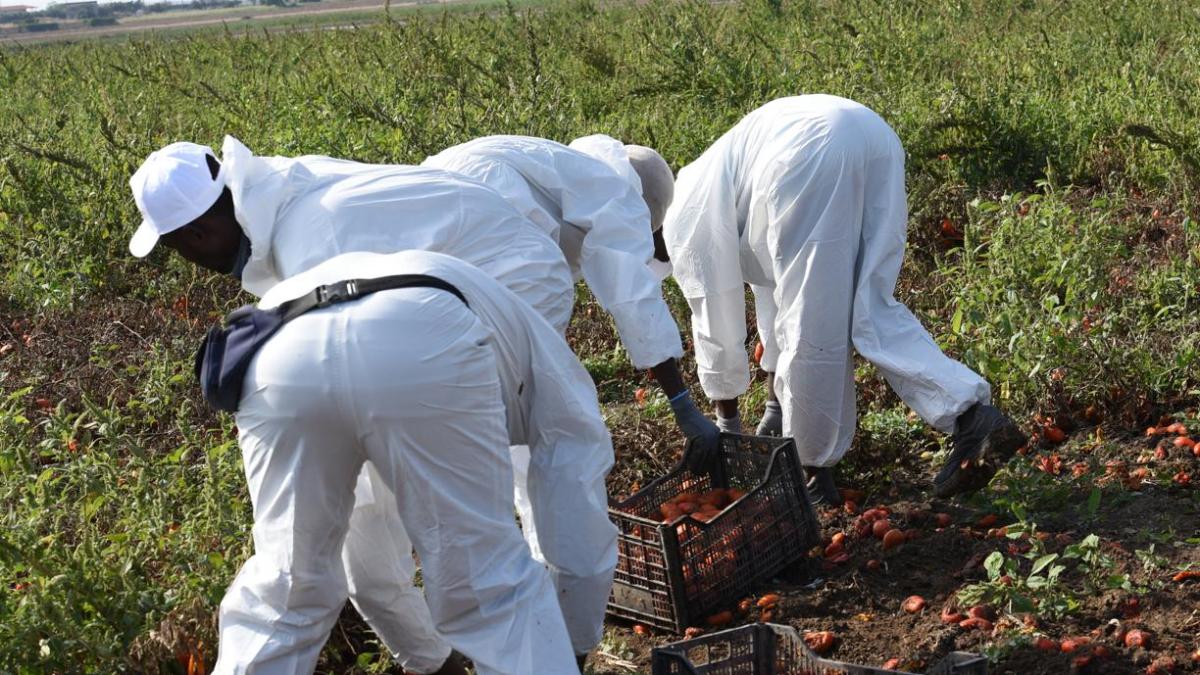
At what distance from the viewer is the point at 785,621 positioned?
3695 millimetres

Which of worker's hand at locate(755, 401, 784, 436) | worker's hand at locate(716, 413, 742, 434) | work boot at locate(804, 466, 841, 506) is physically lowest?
work boot at locate(804, 466, 841, 506)

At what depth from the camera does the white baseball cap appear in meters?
2.91

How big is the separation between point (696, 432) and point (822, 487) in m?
0.60

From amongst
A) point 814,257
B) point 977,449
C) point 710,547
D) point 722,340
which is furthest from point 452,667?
point 977,449

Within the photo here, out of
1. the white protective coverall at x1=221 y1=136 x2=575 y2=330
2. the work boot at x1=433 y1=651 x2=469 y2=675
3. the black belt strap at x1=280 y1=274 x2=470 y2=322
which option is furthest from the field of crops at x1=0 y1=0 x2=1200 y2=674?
the black belt strap at x1=280 y1=274 x2=470 y2=322

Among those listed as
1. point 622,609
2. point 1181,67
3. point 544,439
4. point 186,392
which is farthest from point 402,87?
point 544,439

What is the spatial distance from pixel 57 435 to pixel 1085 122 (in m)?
4.83

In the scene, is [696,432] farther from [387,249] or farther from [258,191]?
[258,191]

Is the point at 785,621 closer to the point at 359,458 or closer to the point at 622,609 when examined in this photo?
the point at 622,609

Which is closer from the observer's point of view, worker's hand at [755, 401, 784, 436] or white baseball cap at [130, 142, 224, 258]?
white baseball cap at [130, 142, 224, 258]

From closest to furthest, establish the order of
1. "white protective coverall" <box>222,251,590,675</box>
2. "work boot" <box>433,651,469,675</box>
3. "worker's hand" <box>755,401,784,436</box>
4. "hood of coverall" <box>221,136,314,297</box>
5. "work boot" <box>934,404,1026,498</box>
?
1. "white protective coverall" <box>222,251,590,675</box>
2. "hood of coverall" <box>221,136,314,297</box>
3. "work boot" <box>433,651,469,675</box>
4. "work boot" <box>934,404,1026,498</box>
5. "worker's hand" <box>755,401,784,436</box>

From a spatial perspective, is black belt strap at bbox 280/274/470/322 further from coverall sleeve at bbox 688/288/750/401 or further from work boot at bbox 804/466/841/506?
work boot at bbox 804/466/841/506

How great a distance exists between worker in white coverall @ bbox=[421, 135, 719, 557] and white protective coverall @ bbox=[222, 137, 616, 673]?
0.46m

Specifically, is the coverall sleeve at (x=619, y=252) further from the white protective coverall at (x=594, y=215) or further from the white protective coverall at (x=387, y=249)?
the white protective coverall at (x=387, y=249)
